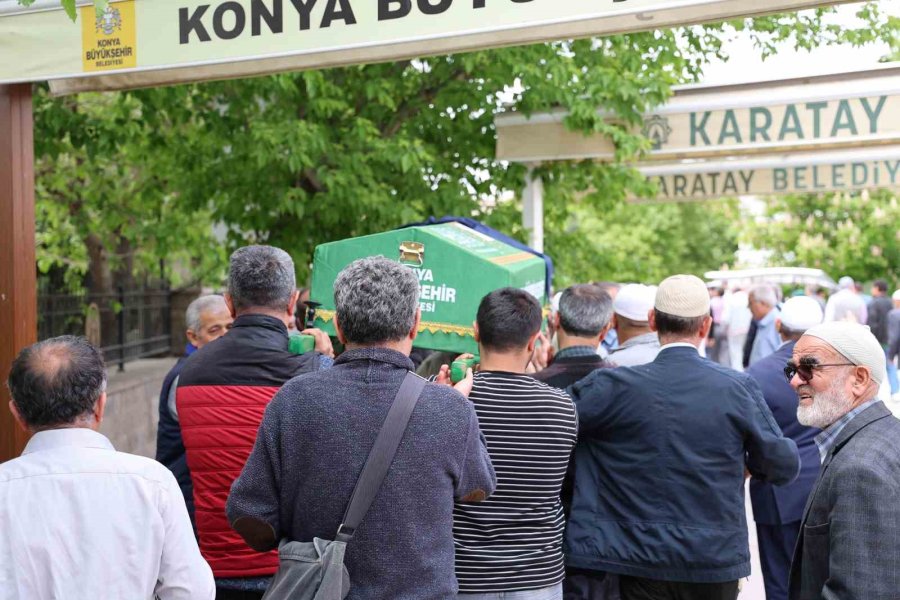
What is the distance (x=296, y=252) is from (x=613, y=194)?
10.1ft

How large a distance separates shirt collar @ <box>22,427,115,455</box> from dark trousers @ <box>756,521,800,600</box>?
3.91 meters

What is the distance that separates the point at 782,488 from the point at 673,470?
1.74 metres

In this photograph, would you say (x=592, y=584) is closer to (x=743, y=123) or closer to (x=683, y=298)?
(x=683, y=298)

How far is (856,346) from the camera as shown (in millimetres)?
3148

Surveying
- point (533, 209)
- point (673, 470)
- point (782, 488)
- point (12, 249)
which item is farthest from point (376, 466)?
point (533, 209)

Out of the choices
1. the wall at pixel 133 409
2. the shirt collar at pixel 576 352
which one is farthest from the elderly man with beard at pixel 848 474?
the wall at pixel 133 409

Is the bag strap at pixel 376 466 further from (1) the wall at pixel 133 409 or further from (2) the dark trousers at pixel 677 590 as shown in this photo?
(1) the wall at pixel 133 409

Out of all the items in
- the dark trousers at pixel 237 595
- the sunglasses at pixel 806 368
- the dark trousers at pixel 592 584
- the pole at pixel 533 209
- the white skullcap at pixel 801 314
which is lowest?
the dark trousers at pixel 592 584

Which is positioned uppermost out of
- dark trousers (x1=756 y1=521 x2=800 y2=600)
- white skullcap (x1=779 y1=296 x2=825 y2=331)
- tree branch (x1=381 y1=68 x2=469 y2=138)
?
tree branch (x1=381 y1=68 x2=469 y2=138)

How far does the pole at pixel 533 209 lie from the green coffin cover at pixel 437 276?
15.5 ft

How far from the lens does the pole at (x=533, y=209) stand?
9320 millimetres

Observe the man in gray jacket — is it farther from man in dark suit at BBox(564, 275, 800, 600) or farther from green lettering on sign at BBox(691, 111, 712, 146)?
green lettering on sign at BBox(691, 111, 712, 146)

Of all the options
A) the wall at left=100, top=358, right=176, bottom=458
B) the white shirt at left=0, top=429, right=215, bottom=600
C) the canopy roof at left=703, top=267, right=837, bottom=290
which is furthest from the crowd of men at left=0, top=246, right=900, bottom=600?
the canopy roof at left=703, top=267, right=837, bottom=290

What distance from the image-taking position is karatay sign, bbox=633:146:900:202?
482 inches
